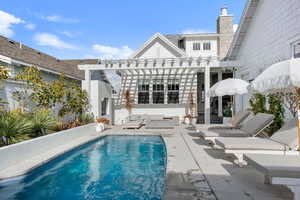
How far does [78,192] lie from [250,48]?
11.2m

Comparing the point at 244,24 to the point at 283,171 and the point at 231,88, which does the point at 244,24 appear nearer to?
the point at 231,88

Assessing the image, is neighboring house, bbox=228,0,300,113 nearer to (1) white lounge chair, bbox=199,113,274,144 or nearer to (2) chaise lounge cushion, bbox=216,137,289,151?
(1) white lounge chair, bbox=199,113,274,144

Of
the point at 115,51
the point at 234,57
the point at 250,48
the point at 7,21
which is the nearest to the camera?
the point at 250,48

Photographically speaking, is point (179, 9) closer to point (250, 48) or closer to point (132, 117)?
point (250, 48)

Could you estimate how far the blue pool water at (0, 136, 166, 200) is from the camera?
448 centimetres

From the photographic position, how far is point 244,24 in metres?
11.7

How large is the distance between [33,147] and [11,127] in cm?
93

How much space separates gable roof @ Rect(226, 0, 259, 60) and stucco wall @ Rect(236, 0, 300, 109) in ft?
0.74

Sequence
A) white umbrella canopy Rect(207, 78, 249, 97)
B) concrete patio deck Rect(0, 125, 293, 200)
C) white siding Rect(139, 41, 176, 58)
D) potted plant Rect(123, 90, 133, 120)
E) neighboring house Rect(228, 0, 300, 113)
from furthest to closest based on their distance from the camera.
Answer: white siding Rect(139, 41, 176, 58), potted plant Rect(123, 90, 133, 120), white umbrella canopy Rect(207, 78, 249, 97), neighboring house Rect(228, 0, 300, 113), concrete patio deck Rect(0, 125, 293, 200)

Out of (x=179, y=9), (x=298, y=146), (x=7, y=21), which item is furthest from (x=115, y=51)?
(x=298, y=146)

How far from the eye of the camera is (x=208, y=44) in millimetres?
24703

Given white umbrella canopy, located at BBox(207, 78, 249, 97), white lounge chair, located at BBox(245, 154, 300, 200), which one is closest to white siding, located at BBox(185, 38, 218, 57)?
white umbrella canopy, located at BBox(207, 78, 249, 97)

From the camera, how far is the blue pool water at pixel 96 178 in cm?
448

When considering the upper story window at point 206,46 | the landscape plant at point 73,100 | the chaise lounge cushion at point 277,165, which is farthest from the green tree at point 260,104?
the upper story window at point 206,46
